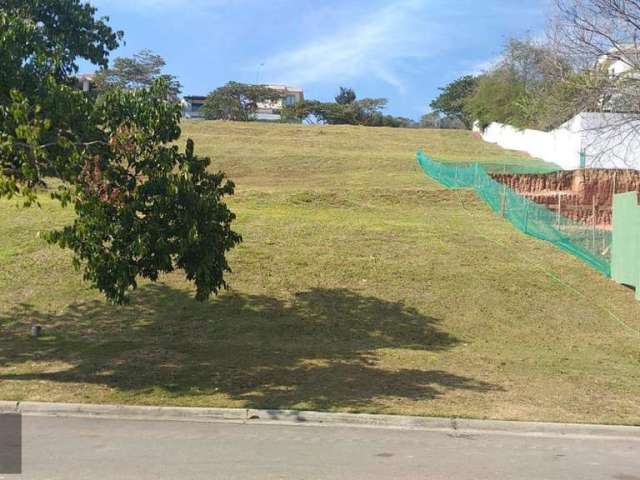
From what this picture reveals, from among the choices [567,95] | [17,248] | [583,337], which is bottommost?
[583,337]

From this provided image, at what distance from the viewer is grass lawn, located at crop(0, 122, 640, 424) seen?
360 inches

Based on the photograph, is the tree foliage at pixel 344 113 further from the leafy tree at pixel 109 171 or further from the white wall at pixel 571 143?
the leafy tree at pixel 109 171

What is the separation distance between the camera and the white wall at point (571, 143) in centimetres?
2582

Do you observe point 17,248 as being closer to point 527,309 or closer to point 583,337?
point 527,309

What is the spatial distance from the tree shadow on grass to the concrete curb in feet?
1.40

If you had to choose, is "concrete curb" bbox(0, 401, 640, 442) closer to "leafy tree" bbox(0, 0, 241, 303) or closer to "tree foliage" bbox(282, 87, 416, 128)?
"leafy tree" bbox(0, 0, 241, 303)

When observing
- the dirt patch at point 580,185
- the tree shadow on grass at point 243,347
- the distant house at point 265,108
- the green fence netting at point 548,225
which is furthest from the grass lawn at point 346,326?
the distant house at point 265,108

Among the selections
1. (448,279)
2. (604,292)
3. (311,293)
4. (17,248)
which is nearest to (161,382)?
(311,293)

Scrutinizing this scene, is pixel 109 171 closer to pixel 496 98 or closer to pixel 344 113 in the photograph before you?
pixel 496 98

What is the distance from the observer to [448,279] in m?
15.7

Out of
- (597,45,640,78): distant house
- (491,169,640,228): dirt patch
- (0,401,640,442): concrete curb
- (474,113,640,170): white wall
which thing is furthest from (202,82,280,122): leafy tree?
(0,401,640,442): concrete curb

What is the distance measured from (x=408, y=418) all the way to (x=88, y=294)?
28.2ft

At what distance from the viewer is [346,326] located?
13.1 m

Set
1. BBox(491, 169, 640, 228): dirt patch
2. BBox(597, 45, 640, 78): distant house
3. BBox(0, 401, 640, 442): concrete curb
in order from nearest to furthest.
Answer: BBox(0, 401, 640, 442): concrete curb < BBox(597, 45, 640, 78): distant house < BBox(491, 169, 640, 228): dirt patch
